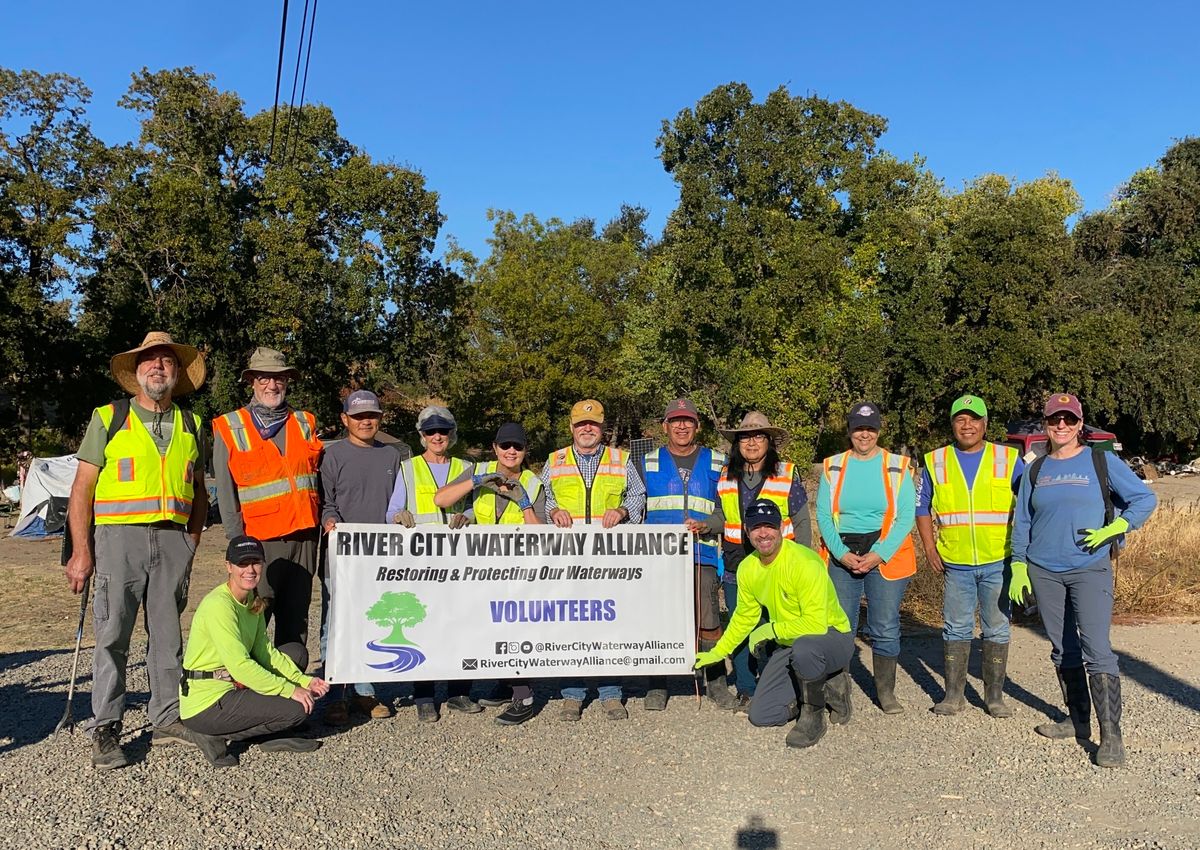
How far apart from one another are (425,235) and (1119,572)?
27.1 metres

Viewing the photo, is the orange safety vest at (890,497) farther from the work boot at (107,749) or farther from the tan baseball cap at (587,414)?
the work boot at (107,749)

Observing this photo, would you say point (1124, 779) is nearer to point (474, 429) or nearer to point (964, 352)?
point (964, 352)

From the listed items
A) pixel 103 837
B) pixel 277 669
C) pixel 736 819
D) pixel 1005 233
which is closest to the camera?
pixel 103 837

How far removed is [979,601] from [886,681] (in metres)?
0.85

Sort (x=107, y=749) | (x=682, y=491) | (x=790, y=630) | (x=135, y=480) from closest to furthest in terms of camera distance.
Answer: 1. (x=107, y=749)
2. (x=135, y=480)
3. (x=790, y=630)
4. (x=682, y=491)

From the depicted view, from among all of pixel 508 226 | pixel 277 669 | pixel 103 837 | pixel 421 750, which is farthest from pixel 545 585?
pixel 508 226

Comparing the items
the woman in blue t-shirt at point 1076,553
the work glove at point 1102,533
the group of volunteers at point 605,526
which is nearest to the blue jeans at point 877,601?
the group of volunteers at point 605,526

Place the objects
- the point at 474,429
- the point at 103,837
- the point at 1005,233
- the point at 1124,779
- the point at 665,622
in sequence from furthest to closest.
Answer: the point at 474,429, the point at 1005,233, the point at 665,622, the point at 1124,779, the point at 103,837

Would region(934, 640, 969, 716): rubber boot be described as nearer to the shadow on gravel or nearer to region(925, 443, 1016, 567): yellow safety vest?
region(925, 443, 1016, 567): yellow safety vest

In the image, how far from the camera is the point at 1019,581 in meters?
5.69

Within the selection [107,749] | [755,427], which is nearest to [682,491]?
[755,427]

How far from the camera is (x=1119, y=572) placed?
9.91 metres

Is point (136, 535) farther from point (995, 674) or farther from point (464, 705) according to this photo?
point (995, 674)

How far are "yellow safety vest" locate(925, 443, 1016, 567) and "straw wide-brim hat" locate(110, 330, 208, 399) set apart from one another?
4938mm
